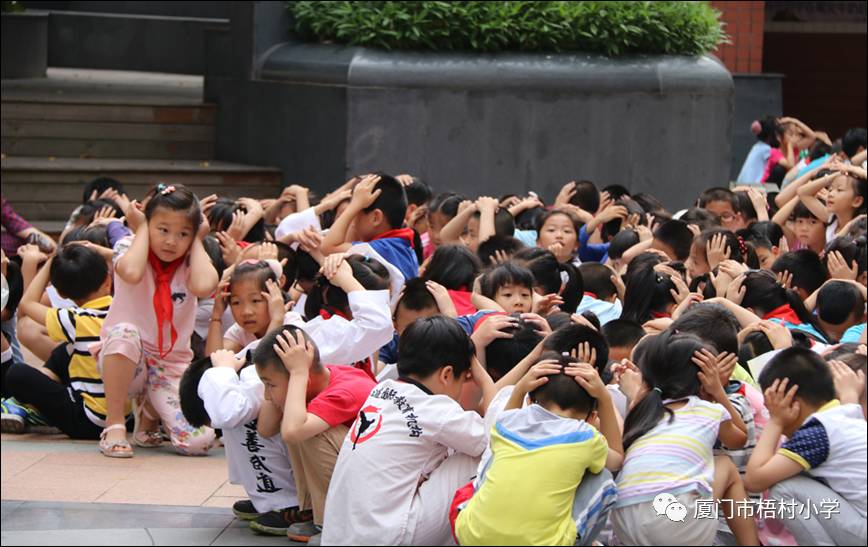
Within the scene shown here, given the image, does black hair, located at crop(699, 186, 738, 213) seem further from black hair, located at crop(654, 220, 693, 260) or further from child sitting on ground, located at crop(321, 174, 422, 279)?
child sitting on ground, located at crop(321, 174, 422, 279)

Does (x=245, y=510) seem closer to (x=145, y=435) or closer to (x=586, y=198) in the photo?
(x=145, y=435)

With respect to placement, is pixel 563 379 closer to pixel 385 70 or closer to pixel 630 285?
pixel 630 285

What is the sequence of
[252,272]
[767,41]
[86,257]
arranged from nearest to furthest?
[252,272] < [86,257] < [767,41]

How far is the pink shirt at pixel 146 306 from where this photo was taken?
686 cm

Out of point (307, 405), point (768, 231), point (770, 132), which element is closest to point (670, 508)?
point (307, 405)

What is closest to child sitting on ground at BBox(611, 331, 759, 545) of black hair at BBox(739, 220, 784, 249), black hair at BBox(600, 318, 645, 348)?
black hair at BBox(600, 318, 645, 348)

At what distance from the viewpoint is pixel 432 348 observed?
505cm

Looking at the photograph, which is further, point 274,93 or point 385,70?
point 274,93

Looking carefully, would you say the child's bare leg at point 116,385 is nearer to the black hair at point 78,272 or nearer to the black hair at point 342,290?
the black hair at point 78,272

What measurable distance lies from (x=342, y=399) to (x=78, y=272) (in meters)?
2.42

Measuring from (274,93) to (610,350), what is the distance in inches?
281

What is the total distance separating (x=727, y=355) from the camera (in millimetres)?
5055

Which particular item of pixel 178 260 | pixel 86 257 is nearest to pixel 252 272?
A: pixel 178 260

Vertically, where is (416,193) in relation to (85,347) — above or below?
above
